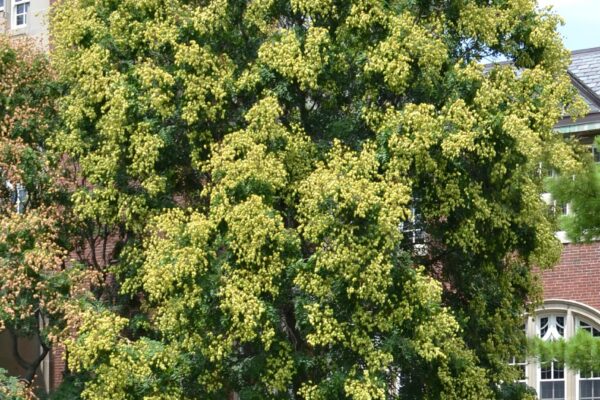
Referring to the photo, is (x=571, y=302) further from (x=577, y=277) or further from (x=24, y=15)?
(x=24, y=15)

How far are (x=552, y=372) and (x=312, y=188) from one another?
10.0 metres

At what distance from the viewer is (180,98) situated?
21875mm

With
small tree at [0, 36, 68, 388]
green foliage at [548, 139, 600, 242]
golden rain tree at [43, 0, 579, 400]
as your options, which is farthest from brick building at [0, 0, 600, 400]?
green foliage at [548, 139, 600, 242]

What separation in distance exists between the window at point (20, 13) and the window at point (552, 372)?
12.5m

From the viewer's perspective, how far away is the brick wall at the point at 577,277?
27734mm

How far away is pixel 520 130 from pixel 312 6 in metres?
3.64

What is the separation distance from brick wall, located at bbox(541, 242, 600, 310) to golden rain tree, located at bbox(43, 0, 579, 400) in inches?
189

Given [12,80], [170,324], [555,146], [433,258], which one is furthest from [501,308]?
[12,80]

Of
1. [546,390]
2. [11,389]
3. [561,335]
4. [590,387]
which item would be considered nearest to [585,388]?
[590,387]

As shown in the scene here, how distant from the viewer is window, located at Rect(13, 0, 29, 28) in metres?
30.2

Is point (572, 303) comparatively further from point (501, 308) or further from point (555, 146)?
point (555, 146)

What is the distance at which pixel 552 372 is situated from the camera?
27.9 m

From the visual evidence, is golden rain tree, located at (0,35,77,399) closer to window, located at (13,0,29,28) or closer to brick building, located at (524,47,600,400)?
window, located at (13,0,29,28)

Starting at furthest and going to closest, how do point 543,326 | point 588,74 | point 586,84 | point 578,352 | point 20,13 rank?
point 20,13 < point 588,74 < point 586,84 < point 543,326 < point 578,352
